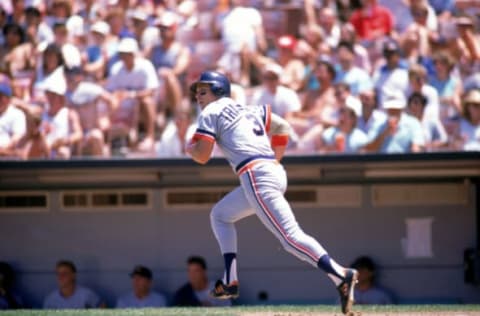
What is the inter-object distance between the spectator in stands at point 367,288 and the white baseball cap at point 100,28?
413cm

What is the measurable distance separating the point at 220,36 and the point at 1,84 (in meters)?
2.59

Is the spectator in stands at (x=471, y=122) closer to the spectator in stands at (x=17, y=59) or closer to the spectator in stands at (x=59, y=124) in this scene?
the spectator in stands at (x=59, y=124)

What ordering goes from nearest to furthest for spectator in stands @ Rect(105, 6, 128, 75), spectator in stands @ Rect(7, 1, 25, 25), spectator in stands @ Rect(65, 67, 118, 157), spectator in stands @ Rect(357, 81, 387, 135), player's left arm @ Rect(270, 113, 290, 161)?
player's left arm @ Rect(270, 113, 290, 161) → spectator in stands @ Rect(357, 81, 387, 135) → spectator in stands @ Rect(65, 67, 118, 157) → spectator in stands @ Rect(105, 6, 128, 75) → spectator in stands @ Rect(7, 1, 25, 25)

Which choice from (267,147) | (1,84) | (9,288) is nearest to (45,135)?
(1,84)

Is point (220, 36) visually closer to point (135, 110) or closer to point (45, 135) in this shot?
point (135, 110)

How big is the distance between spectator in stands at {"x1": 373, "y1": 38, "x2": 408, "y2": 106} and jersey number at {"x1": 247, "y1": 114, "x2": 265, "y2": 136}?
4103mm

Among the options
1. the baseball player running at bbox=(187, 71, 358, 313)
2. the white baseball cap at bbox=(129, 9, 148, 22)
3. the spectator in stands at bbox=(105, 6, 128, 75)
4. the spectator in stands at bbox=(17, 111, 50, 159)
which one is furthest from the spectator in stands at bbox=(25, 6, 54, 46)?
the baseball player running at bbox=(187, 71, 358, 313)

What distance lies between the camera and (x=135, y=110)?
1070 centimetres

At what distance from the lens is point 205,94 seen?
655 cm

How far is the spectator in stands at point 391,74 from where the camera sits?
10.6 metres

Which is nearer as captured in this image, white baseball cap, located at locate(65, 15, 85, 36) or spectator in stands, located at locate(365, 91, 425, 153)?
spectator in stands, located at locate(365, 91, 425, 153)

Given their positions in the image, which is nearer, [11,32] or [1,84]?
[1,84]

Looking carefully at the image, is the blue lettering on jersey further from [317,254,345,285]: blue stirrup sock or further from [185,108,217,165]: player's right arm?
[317,254,345,285]: blue stirrup sock

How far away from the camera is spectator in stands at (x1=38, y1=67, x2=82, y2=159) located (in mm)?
10180
